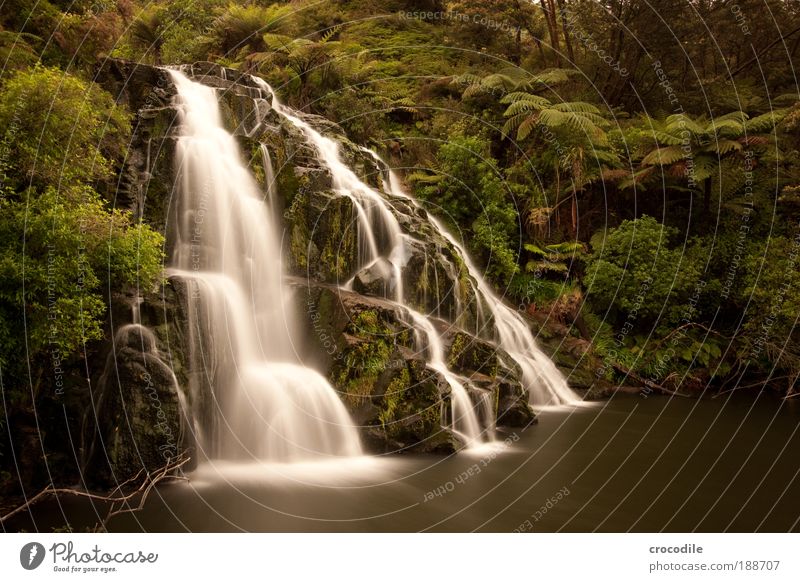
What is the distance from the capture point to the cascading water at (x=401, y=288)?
12.4 metres

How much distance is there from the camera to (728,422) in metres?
12.4

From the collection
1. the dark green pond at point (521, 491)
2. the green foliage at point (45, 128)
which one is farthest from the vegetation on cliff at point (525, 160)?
the dark green pond at point (521, 491)

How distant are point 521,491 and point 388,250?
6.29 m

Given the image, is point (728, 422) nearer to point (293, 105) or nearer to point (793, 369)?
point (793, 369)

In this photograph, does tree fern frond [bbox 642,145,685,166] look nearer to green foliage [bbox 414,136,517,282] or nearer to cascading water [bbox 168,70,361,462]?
green foliage [bbox 414,136,517,282]

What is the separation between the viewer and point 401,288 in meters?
12.3

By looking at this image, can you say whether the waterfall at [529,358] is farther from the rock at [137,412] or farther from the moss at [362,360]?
→ the rock at [137,412]

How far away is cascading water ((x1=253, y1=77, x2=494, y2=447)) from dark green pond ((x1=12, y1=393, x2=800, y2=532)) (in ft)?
2.42

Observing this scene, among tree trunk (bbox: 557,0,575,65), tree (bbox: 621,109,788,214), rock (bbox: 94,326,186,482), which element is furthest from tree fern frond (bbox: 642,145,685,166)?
rock (bbox: 94,326,186,482)

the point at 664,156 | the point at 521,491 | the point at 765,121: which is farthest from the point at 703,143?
the point at 521,491

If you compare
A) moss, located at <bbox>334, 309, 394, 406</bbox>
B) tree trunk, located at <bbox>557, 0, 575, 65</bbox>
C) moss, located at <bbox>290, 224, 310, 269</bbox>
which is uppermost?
tree trunk, located at <bbox>557, 0, 575, 65</bbox>

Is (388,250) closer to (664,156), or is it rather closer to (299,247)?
(299,247)

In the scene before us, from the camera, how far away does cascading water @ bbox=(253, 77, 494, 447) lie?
1030 cm
